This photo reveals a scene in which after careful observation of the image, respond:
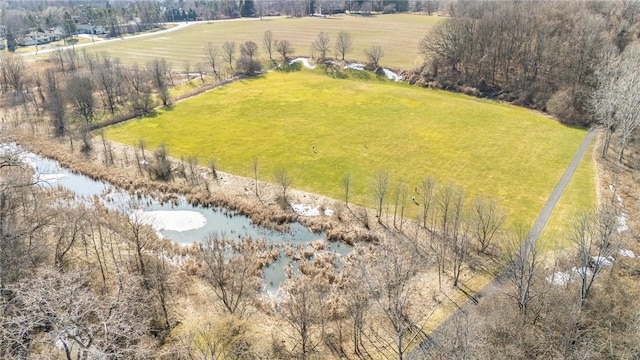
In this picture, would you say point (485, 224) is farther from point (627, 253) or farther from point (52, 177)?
point (52, 177)

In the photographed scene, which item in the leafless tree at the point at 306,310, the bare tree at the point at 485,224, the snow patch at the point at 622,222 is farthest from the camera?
the snow patch at the point at 622,222

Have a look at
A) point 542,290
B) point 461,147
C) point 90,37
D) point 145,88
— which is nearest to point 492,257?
point 542,290

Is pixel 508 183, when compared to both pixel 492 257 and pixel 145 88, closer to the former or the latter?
pixel 492 257

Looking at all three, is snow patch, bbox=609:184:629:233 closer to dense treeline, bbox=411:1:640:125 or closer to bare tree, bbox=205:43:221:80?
dense treeline, bbox=411:1:640:125

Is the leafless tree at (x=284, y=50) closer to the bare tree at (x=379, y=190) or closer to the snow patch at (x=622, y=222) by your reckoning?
the bare tree at (x=379, y=190)

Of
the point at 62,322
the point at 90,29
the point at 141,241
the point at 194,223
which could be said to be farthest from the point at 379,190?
the point at 90,29

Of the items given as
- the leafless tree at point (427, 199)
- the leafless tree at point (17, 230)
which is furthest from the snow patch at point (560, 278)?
the leafless tree at point (17, 230)
